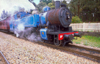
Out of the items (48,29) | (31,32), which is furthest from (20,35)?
(48,29)

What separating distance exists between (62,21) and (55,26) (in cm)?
79

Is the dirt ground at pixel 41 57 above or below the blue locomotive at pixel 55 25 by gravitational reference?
below

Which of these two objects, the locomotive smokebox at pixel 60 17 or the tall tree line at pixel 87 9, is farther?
the tall tree line at pixel 87 9

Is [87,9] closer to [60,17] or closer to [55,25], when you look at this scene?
[55,25]

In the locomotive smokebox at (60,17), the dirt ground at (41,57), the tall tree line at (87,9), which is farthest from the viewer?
the tall tree line at (87,9)

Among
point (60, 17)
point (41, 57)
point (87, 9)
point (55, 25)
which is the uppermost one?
point (87, 9)

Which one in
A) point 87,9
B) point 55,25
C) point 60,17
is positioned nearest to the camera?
point 60,17

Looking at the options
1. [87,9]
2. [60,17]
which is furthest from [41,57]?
[87,9]

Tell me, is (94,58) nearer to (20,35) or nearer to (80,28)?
(20,35)

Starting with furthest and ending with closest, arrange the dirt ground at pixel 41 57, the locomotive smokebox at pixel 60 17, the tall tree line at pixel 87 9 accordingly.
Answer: the tall tree line at pixel 87 9
the locomotive smokebox at pixel 60 17
the dirt ground at pixel 41 57

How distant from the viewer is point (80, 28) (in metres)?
13.8

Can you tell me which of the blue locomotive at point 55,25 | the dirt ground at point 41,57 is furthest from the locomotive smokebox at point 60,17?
the dirt ground at point 41,57

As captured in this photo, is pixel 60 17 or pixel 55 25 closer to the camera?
pixel 60 17

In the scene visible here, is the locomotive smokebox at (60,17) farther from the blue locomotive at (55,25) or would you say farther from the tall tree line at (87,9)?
the tall tree line at (87,9)
